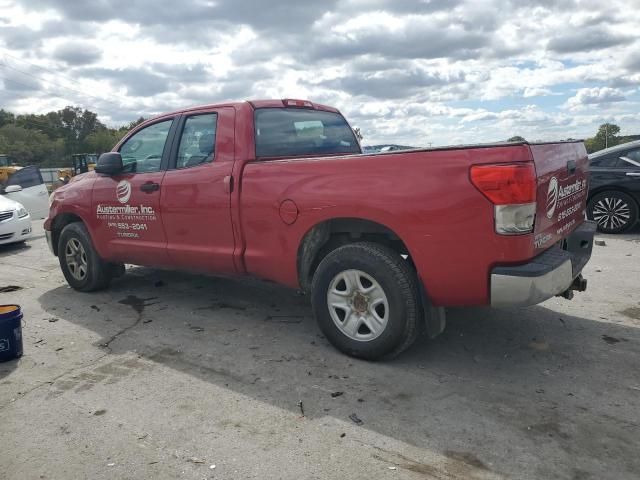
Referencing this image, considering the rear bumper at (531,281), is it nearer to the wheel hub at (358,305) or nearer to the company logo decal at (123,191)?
the wheel hub at (358,305)

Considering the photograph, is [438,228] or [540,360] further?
[540,360]

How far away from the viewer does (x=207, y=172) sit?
15.0ft

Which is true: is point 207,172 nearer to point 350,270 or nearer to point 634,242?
point 350,270

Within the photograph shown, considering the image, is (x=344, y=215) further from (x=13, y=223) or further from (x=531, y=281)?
(x=13, y=223)

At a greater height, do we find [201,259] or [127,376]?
[201,259]

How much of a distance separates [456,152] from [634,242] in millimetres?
6290

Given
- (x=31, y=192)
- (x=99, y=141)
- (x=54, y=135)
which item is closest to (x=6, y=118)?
(x=54, y=135)

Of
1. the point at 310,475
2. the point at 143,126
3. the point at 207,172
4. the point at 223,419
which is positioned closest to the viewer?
the point at 310,475

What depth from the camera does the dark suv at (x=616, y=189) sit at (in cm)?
860

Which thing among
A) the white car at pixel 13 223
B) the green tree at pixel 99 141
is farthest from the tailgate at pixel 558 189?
the green tree at pixel 99 141

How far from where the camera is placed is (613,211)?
8727mm

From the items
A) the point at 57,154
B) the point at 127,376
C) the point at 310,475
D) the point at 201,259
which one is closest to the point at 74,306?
→ the point at 201,259

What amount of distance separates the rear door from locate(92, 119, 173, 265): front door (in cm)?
688

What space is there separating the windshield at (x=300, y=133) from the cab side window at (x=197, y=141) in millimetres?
443
